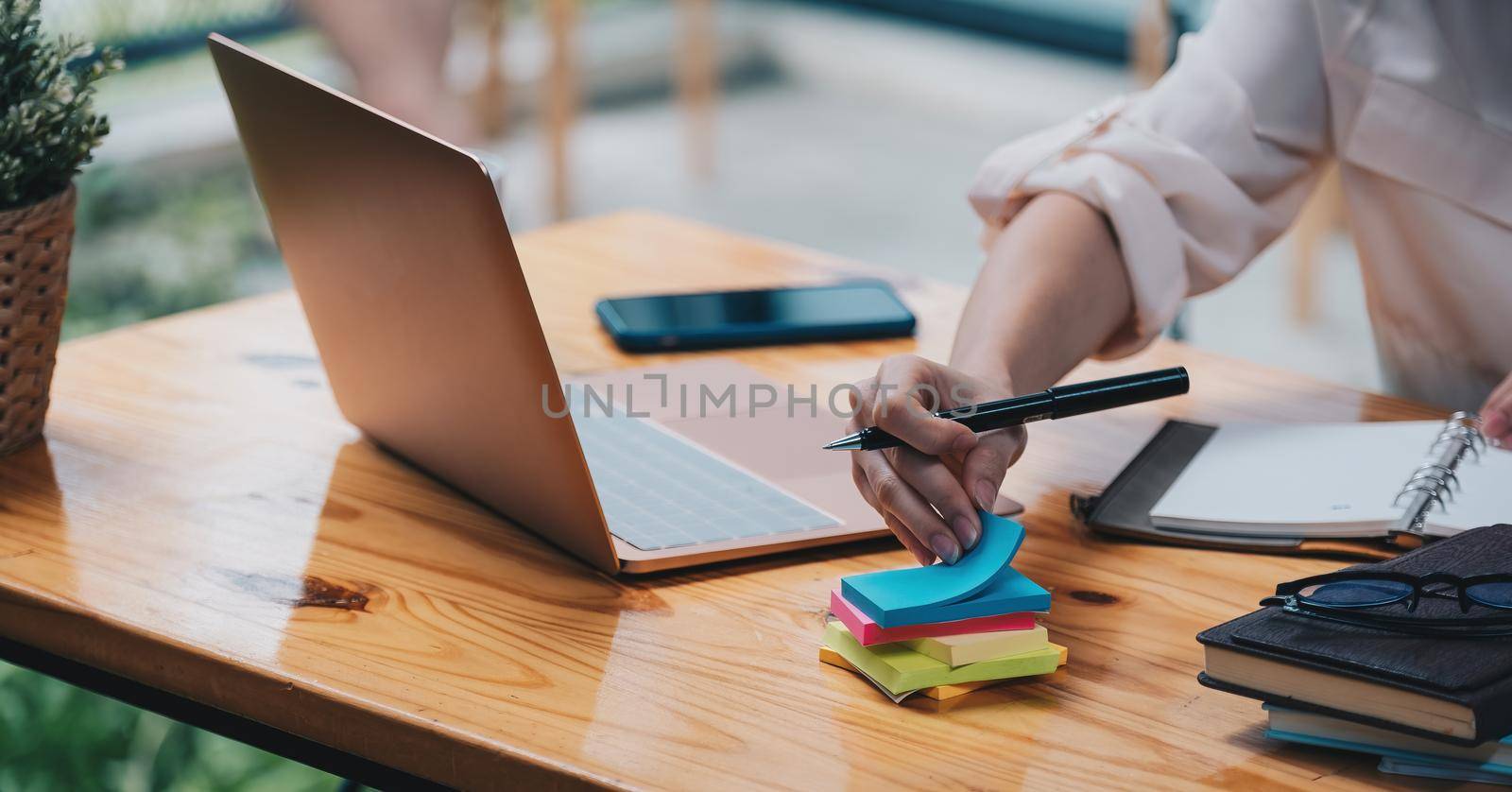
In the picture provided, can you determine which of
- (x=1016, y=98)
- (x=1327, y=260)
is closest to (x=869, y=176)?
(x=1016, y=98)

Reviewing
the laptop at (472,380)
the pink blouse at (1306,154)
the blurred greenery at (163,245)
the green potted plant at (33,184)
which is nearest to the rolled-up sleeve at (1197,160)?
the pink blouse at (1306,154)

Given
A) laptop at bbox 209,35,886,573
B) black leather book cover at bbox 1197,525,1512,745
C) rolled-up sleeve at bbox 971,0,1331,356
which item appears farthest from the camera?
rolled-up sleeve at bbox 971,0,1331,356

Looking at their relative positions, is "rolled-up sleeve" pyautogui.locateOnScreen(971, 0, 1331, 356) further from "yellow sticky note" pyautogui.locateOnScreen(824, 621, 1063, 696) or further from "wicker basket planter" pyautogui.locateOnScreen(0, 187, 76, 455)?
"wicker basket planter" pyautogui.locateOnScreen(0, 187, 76, 455)

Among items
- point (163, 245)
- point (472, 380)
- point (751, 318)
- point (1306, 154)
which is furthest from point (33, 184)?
point (163, 245)

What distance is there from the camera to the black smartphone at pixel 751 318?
1002 millimetres

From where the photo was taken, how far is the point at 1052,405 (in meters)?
0.69

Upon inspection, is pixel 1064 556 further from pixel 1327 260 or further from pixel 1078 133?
pixel 1327 260

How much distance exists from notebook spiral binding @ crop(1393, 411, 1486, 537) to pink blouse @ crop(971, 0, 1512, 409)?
7.4 inches

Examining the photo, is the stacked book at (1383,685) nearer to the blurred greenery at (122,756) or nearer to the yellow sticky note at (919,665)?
the yellow sticky note at (919,665)

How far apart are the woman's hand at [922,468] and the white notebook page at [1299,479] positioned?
130mm

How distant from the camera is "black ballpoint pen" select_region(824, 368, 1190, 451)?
2.17 feet

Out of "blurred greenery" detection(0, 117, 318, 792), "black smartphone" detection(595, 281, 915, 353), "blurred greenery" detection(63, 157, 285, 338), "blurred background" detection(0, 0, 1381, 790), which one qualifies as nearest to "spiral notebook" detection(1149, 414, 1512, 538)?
"black smartphone" detection(595, 281, 915, 353)

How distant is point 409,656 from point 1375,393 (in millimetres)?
666

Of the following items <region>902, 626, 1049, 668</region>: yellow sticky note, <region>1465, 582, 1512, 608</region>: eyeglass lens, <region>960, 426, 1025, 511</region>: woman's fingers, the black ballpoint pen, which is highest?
<region>1465, 582, 1512, 608</region>: eyeglass lens
